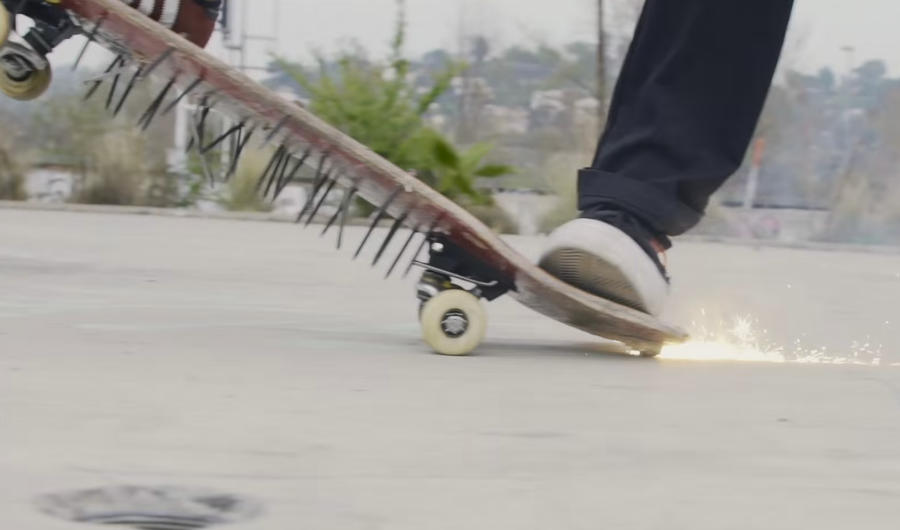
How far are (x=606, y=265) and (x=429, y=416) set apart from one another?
0.58m

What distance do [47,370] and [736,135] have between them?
1.03 m

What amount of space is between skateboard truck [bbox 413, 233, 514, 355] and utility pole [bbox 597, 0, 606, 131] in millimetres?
8429

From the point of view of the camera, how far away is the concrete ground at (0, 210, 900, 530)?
1269 mm

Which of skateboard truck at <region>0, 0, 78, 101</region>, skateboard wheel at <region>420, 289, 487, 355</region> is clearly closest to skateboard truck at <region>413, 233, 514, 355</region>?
skateboard wheel at <region>420, 289, 487, 355</region>

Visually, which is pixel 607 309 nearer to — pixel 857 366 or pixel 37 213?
pixel 857 366

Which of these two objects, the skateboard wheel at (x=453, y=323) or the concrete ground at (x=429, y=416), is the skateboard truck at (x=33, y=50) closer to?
the concrete ground at (x=429, y=416)

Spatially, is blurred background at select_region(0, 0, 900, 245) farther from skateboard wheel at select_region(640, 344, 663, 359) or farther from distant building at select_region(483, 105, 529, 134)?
skateboard wheel at select_region(640, 344, 663, 359)

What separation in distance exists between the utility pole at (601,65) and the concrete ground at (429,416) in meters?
7.58

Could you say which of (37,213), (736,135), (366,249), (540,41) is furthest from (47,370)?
(540,41)

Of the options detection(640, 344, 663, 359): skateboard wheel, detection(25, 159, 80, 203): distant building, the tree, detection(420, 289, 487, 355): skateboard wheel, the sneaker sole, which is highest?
the sneaker sole

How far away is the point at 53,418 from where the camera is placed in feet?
4.91

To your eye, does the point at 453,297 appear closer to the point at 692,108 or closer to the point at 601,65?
the point at 692,108

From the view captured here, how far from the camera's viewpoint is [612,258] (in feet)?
6.90

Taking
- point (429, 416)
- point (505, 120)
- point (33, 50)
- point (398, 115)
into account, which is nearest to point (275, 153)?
point (33, 50)
